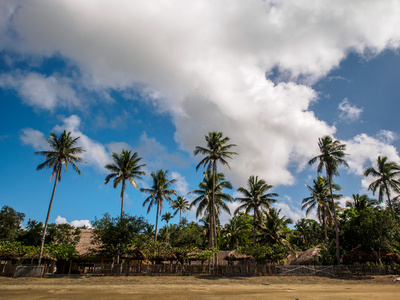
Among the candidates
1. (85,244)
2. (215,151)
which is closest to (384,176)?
(215,151)

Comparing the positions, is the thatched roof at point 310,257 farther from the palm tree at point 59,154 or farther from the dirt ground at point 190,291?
the palm tree at point 59,154

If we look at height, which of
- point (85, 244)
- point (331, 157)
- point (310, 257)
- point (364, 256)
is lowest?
point (310, 257)

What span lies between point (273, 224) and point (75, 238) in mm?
27504

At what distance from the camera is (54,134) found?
28.9m

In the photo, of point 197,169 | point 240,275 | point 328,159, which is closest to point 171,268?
point 240,275

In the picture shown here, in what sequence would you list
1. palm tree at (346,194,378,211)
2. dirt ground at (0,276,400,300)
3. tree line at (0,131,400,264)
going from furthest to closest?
1. palm tree at (346,194,378,211)
2. tree line at (0,131,400,264)
3. dirt ground at (0,276,400,300)

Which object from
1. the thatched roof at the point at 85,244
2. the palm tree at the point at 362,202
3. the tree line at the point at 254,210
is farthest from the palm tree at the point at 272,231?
the thatched roof at the point at 85,244

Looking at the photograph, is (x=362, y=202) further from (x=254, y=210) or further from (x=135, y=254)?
(x=135, y=254)

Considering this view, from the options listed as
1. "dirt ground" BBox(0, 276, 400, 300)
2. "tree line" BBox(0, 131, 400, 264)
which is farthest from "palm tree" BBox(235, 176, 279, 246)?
"dirt ground" BBox(0, 276, 400, 300)

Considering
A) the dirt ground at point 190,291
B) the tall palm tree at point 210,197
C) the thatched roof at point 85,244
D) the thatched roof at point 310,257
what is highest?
the tall palm tree at point 210,197

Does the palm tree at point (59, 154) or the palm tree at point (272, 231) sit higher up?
the palm tree at point (59, 154)

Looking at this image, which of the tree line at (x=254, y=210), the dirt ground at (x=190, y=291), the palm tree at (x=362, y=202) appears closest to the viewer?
the dirt ground at (x=190, y=291)

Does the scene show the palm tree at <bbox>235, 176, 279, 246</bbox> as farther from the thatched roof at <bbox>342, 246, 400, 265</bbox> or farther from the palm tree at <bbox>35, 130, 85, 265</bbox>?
the palm tree at <bbox>35, 130, 85, 265</bbox>

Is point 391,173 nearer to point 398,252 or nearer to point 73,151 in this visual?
point 398,252
